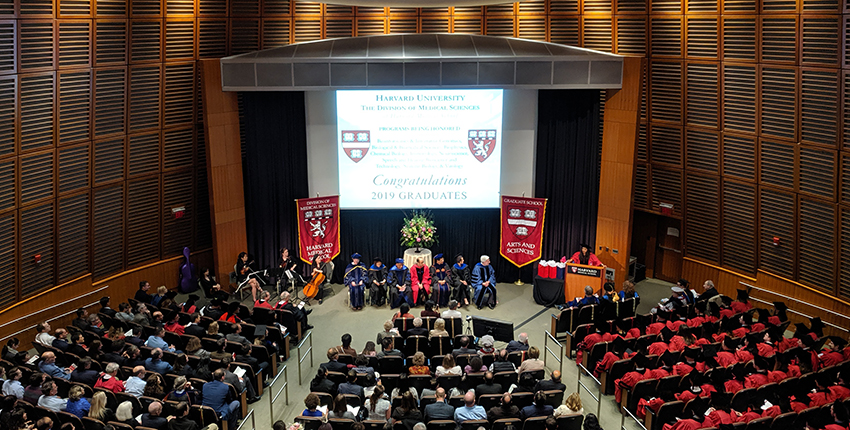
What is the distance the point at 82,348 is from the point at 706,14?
1334cm

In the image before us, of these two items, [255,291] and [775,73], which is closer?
[775,73]

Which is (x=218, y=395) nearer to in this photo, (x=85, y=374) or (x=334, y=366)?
(x=334, y=366)

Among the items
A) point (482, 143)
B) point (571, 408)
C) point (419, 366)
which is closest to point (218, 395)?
point (419, 366)

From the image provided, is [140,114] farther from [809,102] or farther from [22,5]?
[809,102]

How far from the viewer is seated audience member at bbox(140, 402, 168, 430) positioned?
9852 millimetres

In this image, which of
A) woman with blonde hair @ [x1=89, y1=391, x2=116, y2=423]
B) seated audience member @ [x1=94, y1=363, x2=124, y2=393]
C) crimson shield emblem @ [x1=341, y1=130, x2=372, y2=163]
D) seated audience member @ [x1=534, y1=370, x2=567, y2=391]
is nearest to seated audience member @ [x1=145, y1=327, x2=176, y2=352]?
seated audience member @ [x1=94, y1=363, x2=124, y2=393]

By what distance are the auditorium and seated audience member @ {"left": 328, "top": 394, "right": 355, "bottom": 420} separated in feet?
3.37

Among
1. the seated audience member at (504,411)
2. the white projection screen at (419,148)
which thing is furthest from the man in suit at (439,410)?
the white projection screen at (419,148)

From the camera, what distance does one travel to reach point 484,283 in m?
16.3

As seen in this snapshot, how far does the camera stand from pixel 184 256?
17297 mm

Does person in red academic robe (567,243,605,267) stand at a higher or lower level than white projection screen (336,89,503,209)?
lower

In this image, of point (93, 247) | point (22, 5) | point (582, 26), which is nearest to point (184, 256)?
point (93, 247)

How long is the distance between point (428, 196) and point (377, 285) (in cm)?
244

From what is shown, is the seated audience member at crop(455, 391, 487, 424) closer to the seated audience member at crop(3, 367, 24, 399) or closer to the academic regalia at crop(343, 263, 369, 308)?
the seated audience member at crop(3, 367, 24, 399)
